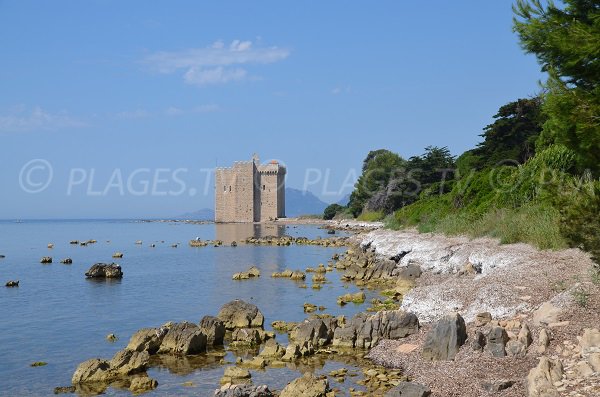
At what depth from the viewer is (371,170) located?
85.6 meters

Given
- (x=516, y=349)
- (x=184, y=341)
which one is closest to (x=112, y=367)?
(x=184, y=341)

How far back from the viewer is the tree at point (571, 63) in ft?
29.0

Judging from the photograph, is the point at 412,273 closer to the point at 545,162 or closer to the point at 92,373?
the point at 545,162

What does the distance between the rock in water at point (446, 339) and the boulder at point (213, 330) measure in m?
5.74

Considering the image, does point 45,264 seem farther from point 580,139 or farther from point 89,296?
point 580,139

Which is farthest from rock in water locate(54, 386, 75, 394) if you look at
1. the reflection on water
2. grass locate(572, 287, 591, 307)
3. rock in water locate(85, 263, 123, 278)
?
the reflection on water

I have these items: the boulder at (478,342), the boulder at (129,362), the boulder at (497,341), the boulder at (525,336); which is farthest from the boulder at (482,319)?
the boulder at (129,362)

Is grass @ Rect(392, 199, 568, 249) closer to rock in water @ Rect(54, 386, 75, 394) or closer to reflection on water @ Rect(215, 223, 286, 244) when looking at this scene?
rock in water @ Rect(54, 386, 75, 394)

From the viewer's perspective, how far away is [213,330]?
47.9ft

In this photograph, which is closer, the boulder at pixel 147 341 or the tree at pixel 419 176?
the boulder at pixel 147 341

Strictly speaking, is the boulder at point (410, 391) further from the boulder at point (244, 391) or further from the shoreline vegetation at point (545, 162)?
the shoreline vegetation at point (545, 162)

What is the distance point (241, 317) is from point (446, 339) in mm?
7253

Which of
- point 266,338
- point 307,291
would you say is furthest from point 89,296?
point 266,338

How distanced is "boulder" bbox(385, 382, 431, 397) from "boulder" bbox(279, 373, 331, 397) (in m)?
1.24
